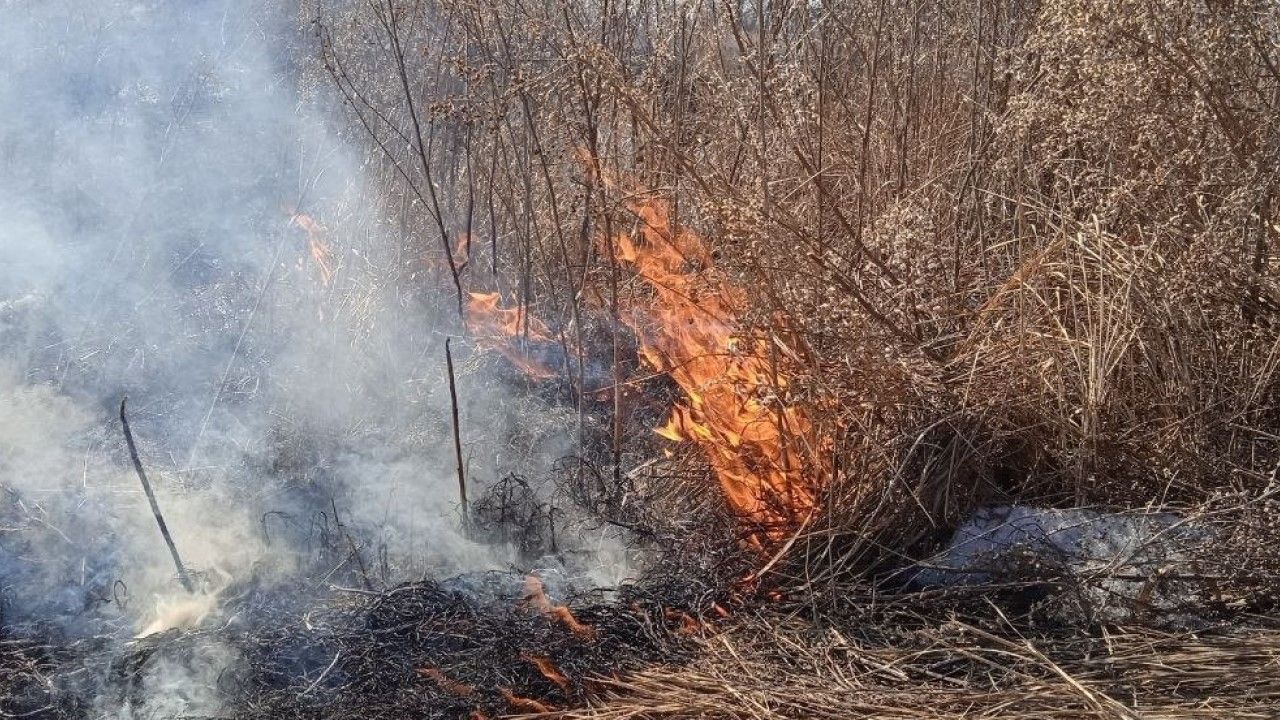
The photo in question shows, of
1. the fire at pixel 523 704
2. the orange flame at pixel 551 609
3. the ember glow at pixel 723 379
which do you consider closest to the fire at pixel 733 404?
the ember glow at pixel 723 379

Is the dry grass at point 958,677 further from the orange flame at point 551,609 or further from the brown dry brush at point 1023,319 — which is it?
the orange flame at point 551,609

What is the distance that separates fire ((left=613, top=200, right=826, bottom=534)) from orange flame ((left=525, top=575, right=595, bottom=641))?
762mm

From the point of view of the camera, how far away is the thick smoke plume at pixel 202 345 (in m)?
4.03

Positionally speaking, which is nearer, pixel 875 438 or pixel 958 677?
pixel 958 677

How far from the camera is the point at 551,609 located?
3605 millimetres

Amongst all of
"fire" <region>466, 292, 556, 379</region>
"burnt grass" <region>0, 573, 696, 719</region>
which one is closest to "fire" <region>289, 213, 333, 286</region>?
"fire" <region>466, 292, 556, 379</region>

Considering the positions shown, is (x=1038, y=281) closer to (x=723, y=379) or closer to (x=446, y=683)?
(x=723, y=379)

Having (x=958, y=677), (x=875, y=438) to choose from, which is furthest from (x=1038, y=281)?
(x=958, y=677)

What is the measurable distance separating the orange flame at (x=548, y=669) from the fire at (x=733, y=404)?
963mm

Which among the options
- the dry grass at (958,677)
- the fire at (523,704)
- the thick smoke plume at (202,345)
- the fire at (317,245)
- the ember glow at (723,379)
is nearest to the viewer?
the dry grass at (958,677)

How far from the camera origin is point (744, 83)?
14.6 ft

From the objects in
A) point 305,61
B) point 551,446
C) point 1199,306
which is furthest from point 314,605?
point 305,61

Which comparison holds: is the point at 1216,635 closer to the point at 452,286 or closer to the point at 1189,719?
the point at 1189,719

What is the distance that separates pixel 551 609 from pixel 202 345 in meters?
2.62
